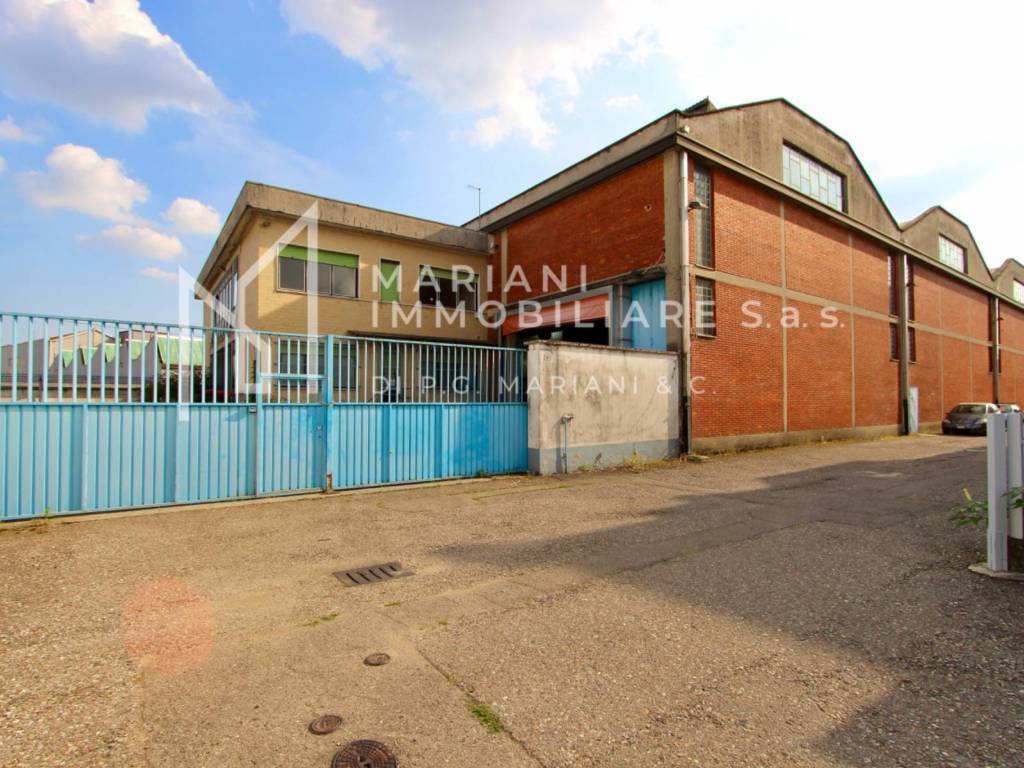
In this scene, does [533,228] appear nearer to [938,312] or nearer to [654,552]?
[654,552]

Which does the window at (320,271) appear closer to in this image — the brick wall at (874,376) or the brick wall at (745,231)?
the brick wall at (745,231)

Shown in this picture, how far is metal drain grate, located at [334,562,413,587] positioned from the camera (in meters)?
4.66

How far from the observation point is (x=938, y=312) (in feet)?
84.4

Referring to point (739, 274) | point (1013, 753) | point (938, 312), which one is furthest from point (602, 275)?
point (938, 312)

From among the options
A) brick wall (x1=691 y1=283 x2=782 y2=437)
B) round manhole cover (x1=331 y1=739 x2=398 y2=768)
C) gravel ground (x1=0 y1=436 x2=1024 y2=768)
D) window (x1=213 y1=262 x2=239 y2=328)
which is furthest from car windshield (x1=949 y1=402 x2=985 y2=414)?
window (x1=213 y1=262 x2=239 y2=328)

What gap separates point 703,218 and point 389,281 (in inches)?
404

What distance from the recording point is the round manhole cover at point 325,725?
246 centimetres

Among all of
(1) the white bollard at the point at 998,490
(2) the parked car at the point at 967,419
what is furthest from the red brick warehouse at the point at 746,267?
(1) the white bollard at the point at 998,490

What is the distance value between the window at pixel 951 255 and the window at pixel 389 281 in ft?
86.5

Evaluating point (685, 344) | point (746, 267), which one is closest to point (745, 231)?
point (746, 267)

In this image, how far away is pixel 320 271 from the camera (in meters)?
16.9

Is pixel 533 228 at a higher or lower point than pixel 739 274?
higher

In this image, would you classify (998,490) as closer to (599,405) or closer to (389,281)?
(599,405)

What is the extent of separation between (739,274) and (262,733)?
15911mm
